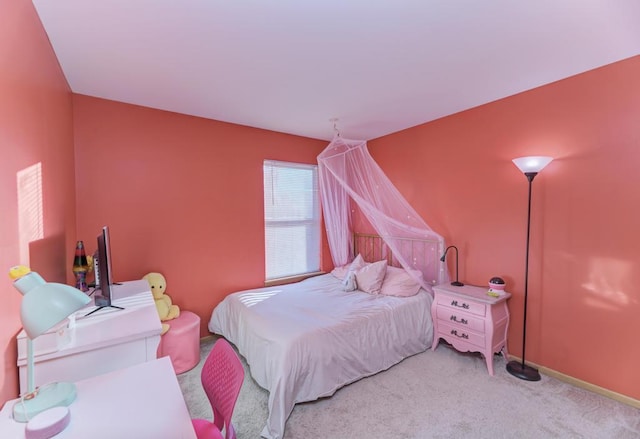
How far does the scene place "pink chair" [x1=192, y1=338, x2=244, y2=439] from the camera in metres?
1.27

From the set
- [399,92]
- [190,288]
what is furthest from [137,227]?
[399,92]

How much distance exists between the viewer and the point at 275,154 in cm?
376

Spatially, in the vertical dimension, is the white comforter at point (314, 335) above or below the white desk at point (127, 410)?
below

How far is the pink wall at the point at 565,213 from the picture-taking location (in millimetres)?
2129

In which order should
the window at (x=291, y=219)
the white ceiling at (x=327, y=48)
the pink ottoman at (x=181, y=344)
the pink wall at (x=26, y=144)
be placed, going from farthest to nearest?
the window at (x=291, y=219), the pink ottoman at (x=181, y=344), the white ceiling at (x=327, y=48), the pink wall at (x=26, y=144)

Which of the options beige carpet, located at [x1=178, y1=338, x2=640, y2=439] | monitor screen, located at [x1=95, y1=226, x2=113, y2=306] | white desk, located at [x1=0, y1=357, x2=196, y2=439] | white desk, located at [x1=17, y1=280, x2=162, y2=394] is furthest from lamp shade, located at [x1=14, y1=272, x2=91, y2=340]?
beige carpet, located at [x1=178, y1=338, x2=640, y2=439]

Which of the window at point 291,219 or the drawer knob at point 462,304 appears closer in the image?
the drawer knob at point 462,304

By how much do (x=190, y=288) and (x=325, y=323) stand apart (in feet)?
5.56

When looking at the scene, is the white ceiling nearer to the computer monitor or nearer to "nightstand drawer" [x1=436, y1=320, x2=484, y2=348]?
the computer monitor

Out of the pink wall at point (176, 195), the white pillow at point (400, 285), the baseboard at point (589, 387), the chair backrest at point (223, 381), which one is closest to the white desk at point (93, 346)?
the chair backrest at point (223, 381)

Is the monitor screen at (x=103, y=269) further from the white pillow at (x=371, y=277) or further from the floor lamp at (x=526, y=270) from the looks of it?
the floor lamp at (x=526, y=270)

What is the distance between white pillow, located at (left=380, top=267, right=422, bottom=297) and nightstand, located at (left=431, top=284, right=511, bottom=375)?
232 mm

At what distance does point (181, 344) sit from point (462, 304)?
105 inches

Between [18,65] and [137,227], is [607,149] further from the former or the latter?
[137,227]
